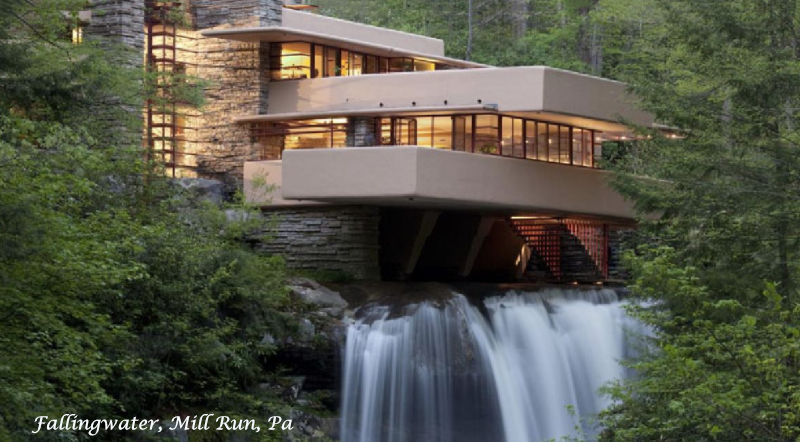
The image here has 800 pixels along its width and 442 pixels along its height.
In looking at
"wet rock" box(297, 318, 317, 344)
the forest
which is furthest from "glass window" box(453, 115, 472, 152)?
"wet rock" box(297, 318, 317, 344)

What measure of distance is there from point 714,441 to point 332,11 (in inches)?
1896

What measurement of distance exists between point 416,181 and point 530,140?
4930 mm

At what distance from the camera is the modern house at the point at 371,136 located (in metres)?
35.0

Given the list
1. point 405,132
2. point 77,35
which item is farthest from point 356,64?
point 77,35

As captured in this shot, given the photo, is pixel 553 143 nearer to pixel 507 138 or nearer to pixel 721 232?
pixel 507 138

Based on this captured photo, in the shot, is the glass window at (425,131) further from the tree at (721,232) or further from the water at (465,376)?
the water at (465,376)

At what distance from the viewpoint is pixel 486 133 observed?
36531mm

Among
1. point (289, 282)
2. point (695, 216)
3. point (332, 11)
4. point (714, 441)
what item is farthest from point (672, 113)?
point (332, 11)

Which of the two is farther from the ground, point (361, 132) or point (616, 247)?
point (361, 132)

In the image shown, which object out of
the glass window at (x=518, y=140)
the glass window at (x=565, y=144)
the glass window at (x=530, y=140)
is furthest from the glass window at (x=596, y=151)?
the glass window at (x=518, y=140)

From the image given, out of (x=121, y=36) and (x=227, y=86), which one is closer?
(x=121, y=36)

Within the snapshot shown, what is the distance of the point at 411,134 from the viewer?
1469 inches

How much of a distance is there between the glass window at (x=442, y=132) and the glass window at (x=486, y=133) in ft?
2.30

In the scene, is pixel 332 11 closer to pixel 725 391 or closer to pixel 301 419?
pixel 301 419
